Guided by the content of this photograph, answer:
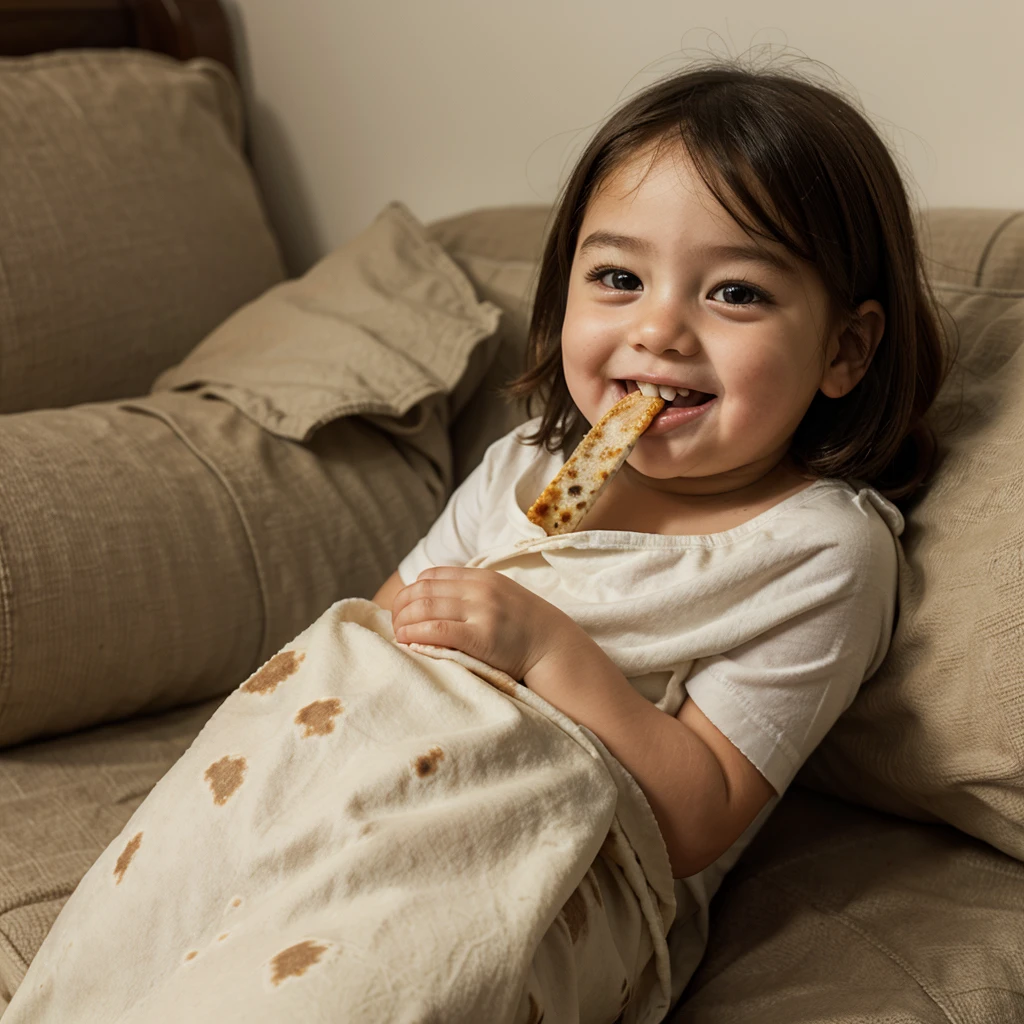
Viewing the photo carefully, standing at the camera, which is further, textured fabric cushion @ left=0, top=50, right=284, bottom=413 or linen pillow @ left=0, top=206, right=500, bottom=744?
textured fabric cushion @ left=0, top=50, right=284, bottom=413

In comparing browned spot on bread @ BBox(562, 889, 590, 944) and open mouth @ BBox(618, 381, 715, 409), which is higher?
open mouth @ BBox(618, 381, 715, 409)

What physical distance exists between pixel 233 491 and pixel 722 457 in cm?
53

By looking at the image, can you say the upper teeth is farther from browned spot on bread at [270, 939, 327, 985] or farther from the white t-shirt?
browned spot on bread at [270, 939, 327, 985]

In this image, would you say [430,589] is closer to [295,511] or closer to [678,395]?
[678,395]

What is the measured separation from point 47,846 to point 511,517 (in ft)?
1.54

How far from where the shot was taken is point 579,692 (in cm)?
82

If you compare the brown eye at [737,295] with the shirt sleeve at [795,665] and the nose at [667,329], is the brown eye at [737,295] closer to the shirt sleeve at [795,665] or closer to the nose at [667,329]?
the nose at [667,329]

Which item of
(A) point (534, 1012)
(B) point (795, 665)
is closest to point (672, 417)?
(B) point (795, 665)

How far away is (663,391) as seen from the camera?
89 cm

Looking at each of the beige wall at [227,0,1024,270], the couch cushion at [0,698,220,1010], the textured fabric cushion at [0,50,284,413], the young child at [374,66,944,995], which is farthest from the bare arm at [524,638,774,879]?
the textured fabric cushion at [0,50,284,413]

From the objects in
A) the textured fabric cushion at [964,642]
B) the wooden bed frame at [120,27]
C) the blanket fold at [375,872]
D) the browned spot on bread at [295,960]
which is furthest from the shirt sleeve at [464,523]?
the wooden bed frame at [120,27]

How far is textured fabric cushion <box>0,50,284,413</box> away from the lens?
4.60ft

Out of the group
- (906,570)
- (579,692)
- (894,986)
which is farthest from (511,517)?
(894,986)

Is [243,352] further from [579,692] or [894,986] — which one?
[894,986]
